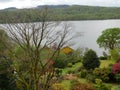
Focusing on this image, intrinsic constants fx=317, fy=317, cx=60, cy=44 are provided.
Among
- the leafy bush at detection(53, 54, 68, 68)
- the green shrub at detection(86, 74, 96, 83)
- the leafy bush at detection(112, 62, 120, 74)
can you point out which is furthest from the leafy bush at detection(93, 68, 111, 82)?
the leafy bush at detection(53, 54, 68, 68)

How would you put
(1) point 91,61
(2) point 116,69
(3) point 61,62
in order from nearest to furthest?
(2) point 116,69 → (1) point 91,61 → (3) point 61,62

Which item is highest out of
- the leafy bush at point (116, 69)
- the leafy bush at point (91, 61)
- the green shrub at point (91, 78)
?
the leafy bush at point (91, 61)

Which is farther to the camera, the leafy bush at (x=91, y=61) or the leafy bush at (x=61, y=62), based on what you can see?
the leafy bush at (x=61, y=62)

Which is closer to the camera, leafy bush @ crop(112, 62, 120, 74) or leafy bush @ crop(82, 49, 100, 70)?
leafy bush @ crop(112, 62, 120, 74)

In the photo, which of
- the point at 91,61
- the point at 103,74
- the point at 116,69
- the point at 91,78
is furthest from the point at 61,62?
the point at 116,69

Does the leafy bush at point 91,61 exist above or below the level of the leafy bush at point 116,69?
above

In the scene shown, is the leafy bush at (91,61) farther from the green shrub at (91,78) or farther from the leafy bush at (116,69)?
the leafy bush at (116,69)

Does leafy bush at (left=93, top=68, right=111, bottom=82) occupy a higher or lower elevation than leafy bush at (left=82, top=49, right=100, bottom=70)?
lower

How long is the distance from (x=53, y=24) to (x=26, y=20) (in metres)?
1.86

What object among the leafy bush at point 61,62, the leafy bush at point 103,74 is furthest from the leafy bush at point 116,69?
the leafy bush at point 61,62

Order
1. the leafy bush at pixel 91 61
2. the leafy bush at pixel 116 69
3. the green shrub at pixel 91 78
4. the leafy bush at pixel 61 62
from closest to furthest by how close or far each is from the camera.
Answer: the leafy bush at pixel 116 69 → the green shrub at pixel 91 78 → the leafy bush at pixel 91 61 → the leafy bush at pixel 61 62

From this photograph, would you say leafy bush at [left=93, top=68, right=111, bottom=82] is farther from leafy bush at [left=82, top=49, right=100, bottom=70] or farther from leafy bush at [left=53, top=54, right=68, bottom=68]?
leafy bush at [left=53, top=54, right=68, bottom=68]

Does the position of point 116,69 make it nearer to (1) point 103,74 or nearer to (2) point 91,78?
(1) point 103,74

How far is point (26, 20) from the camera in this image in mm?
21562
